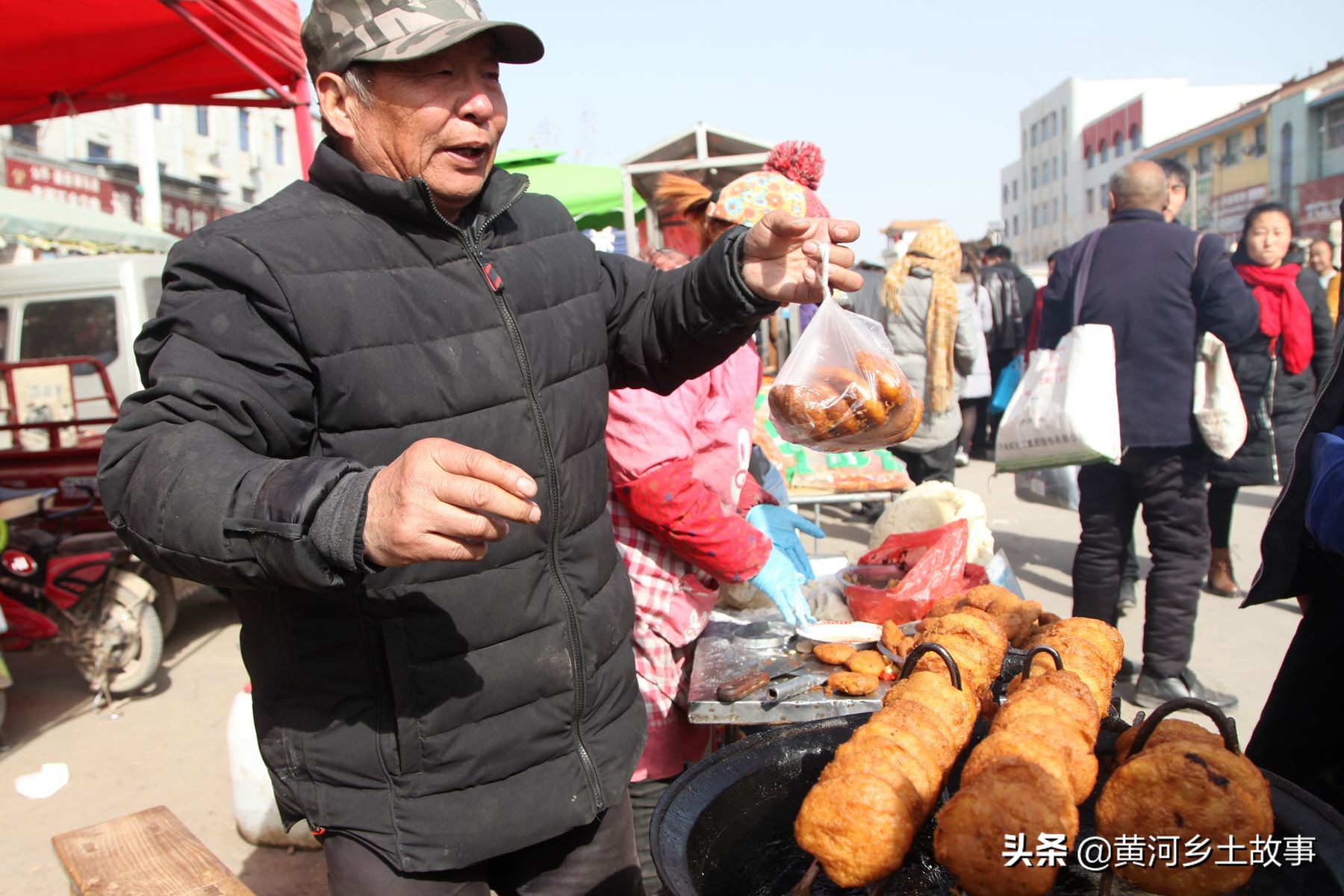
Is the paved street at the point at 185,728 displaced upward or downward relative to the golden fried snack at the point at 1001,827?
downward

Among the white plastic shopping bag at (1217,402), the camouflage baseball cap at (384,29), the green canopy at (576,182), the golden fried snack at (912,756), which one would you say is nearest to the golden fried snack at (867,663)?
the golden fried snack at (912,756)

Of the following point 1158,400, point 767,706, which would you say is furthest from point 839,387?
point 1158,400

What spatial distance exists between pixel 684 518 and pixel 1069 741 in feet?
4.29

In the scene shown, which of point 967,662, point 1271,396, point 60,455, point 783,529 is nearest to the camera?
point 967,662

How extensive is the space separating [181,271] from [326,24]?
0.52m

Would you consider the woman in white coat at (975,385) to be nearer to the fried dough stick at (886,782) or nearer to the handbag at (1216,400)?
the handbag at (1216,400)

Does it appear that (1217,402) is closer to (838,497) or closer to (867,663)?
(838,497)

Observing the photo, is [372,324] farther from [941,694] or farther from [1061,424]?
[1061,424]

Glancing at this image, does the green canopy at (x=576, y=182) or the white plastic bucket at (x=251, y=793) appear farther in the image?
the green canopy at (x=576, y=182)

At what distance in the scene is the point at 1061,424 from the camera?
4098 mm

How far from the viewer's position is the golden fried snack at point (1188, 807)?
1199 mm

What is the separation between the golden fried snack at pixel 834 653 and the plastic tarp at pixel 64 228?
1114 cm

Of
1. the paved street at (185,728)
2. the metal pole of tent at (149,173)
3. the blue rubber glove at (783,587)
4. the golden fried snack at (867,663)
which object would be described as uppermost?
the metal pole of tent at (149,173)

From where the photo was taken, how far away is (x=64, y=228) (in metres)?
11.2
